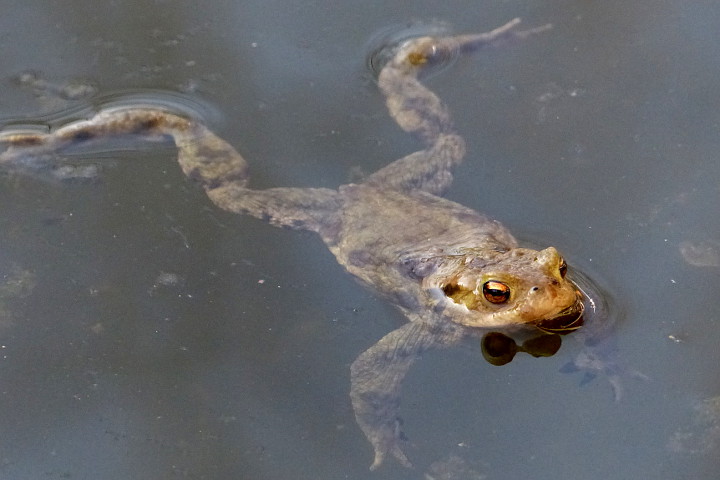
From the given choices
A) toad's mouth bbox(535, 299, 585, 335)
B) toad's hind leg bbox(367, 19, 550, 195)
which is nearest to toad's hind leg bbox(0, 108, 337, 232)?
toad's hind leg bbox(367, 19, 550, 195)

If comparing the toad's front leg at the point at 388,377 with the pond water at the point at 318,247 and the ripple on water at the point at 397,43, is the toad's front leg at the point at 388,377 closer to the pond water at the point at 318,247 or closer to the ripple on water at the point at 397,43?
the pond water at the point at 318,247

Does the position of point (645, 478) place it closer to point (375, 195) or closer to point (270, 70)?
point (375, 195)

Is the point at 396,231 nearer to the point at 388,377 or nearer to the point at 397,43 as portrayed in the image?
the point at 388,377

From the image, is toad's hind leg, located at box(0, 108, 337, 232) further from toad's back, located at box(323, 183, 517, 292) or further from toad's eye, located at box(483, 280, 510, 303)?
toad's eye, located at box(483, 280, 510, 303)

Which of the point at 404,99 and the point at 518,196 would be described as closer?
the point at 518,196

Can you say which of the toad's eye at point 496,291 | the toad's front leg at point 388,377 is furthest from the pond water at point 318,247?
the toad's eye at point 496,291

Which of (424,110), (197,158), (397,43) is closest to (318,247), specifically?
(197,158)

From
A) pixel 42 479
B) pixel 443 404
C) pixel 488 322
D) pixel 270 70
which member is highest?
pixel 270 70

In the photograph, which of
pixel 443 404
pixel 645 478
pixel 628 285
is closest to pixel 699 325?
pixel 628 285
